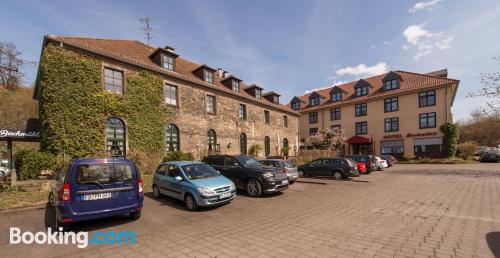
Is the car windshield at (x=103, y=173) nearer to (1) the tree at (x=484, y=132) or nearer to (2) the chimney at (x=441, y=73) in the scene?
(2) the chimney at (x=441, y=73)

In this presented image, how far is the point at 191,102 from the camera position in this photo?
20375mm

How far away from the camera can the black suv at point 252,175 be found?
32.2 ft

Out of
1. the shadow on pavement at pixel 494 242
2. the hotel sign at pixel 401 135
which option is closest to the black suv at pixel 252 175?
the shadow on pavement at pixel 494 242

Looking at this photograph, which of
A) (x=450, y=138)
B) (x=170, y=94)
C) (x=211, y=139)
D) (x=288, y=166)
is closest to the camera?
(x=288, y=166)

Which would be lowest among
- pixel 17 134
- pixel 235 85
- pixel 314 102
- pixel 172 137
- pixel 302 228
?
pixel 302 228

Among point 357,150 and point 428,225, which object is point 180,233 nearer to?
point 428,225

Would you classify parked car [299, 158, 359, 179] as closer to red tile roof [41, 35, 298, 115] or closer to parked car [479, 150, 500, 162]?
red tile roof [41, 35, 298, 115]

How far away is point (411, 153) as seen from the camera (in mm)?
33188

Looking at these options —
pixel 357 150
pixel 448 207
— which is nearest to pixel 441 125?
pixel 357 150

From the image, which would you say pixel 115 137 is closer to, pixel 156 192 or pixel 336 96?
pixel 156 192

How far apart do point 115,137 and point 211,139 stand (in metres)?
7.98

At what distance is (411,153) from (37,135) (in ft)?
125

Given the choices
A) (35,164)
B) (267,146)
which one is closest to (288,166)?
(35,164)

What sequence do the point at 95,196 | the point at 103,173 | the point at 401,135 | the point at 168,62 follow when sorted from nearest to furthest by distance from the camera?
1. the point at 95,196
2. the point at 103,173
3. the point at 168,62
4. the point at 401,135
